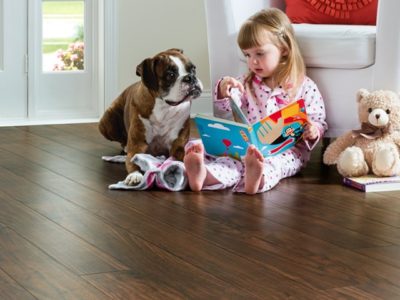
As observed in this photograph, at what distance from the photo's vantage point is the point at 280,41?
254 cm

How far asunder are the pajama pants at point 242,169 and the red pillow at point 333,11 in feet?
1.90

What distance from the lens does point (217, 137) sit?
96.0 inches

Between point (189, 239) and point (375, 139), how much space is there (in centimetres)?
85

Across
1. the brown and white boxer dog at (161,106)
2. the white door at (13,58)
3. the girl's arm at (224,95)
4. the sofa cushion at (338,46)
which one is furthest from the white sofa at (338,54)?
the white door at (13,58)

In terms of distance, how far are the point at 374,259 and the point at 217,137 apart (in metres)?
0.82

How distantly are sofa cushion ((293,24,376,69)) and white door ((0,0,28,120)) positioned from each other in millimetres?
1252

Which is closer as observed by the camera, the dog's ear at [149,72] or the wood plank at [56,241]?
the wood plank at [56,241]

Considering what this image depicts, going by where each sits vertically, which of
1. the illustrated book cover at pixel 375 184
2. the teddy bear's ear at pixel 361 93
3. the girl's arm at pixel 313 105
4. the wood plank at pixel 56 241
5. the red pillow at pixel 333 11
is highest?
the red pillow at pixel 333 11

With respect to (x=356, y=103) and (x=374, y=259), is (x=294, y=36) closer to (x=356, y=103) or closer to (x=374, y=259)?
(x=356, y=103)

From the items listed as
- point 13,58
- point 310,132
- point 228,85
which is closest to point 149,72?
point 228,85

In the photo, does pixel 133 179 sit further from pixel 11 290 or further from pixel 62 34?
pixel 62 34

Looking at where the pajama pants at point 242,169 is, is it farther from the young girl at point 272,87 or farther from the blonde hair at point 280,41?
the blonde hair at point 280,41

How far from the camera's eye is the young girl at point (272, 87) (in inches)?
97.1

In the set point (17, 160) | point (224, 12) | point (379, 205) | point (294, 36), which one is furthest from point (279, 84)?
point (17, 160)
